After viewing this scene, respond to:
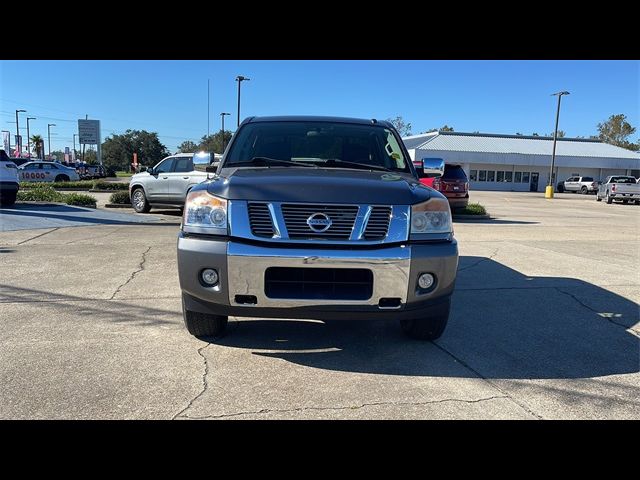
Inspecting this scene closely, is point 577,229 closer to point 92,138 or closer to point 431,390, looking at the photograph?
point 431,390

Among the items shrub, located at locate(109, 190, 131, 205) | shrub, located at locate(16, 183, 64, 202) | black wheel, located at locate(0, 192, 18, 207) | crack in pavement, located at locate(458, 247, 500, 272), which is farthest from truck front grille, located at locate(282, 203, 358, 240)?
shrub, located at locate(16, 183, 64, 202)

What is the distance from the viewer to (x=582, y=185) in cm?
4734

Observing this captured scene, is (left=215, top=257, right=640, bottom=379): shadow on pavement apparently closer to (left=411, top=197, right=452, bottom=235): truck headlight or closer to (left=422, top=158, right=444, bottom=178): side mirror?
(left=411, top=197, right=452, bottom=235): truck headlight

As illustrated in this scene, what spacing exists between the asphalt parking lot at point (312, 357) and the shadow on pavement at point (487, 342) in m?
0.02

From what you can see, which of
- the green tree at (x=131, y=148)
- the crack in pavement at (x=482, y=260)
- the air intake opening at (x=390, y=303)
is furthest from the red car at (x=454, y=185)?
the green tree at (x=131, y=148)

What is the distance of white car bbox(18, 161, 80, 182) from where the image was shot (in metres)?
32.3

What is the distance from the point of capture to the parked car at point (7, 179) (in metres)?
13.7

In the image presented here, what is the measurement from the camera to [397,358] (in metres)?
3.78

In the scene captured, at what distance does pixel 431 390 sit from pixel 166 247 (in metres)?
6.56

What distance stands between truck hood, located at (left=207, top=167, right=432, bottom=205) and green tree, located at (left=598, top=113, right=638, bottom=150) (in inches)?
4100

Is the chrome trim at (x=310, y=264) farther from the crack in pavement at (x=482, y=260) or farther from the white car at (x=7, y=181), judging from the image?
the white car at (x=7, y=181)

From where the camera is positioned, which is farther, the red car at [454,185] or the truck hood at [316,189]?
the red car at [454,185]
